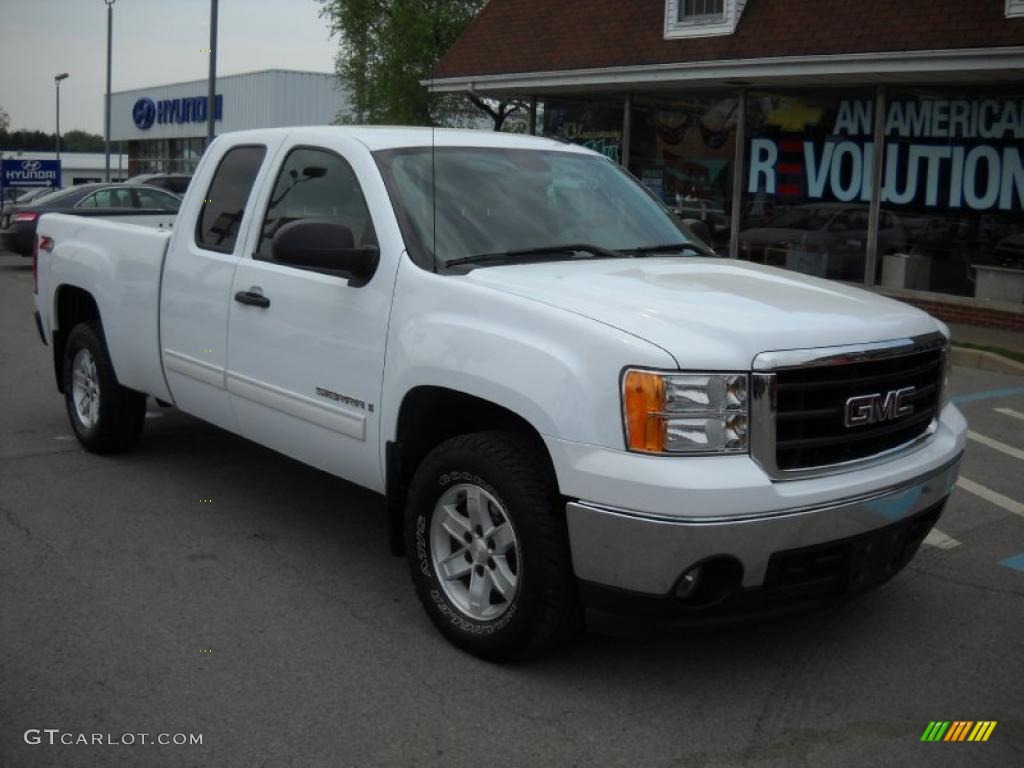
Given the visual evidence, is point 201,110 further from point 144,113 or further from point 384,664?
point 384,664

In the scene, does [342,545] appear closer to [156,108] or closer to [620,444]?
[620,444]

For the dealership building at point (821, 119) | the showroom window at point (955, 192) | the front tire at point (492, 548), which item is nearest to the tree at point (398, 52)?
the dealership building at point (821, 119)

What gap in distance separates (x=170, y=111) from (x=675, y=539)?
51.7 metres

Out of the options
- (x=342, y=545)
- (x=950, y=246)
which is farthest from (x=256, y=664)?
(x=950, y=246)

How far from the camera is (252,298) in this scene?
5.14 meters

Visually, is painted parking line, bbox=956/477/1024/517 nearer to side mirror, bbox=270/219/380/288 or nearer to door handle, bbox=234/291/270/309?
side mirror, bbox=270/219/380/288

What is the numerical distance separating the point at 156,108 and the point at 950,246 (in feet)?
148

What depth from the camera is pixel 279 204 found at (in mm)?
5340

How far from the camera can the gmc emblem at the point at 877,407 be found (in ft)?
12.5

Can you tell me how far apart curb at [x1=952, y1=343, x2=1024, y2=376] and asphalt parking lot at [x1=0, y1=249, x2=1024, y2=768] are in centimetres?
561

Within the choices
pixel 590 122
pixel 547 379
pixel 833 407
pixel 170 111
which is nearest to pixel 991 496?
pixel 833 407

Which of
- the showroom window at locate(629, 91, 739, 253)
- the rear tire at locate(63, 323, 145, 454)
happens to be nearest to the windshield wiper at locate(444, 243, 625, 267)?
the rear tire at locate(63, 323, 145, 454)

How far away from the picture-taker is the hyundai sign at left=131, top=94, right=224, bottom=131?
1871 inches

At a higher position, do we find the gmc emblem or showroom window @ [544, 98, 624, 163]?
showroom window @ [544, 98, 624, 163]
